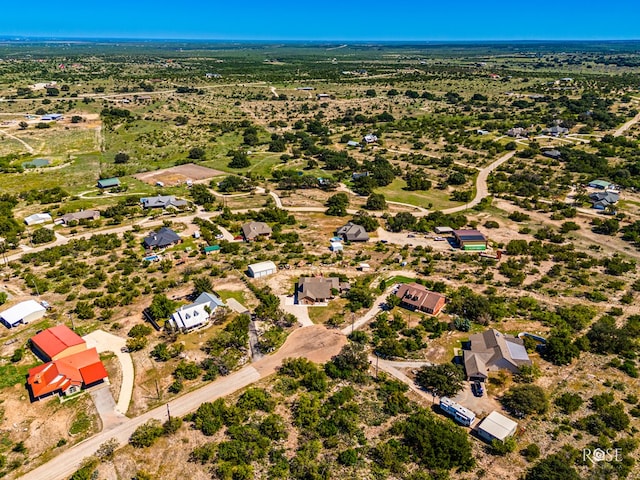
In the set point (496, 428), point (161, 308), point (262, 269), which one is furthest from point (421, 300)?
point (161, 308)

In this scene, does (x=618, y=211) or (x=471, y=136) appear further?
(x=471, y=136)

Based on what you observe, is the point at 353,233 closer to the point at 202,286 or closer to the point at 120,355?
the point at 202,286

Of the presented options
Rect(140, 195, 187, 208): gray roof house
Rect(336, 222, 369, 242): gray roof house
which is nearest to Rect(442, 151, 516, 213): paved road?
Rect(336, 222, 369, 242): gray roof house

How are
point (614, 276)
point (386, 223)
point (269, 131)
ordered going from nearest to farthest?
1. point (614, 276)
2. point (386, 223)
3. point (269, 131)

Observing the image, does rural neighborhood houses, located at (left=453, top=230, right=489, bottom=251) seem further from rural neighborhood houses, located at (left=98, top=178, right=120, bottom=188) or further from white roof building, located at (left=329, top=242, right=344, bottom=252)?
rural neighborhood houses, located at (left=98, top=178, right=120, bottom=188)

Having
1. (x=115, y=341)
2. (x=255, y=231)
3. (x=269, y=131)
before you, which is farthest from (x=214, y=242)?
(x=269, y=131)

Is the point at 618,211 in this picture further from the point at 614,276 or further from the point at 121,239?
the point at 121,239

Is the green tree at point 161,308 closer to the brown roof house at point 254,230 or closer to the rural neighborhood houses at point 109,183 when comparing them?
the brown roof house at point 254,230

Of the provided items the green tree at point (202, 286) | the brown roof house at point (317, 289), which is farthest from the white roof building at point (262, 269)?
the green tree at point (202, 286)
